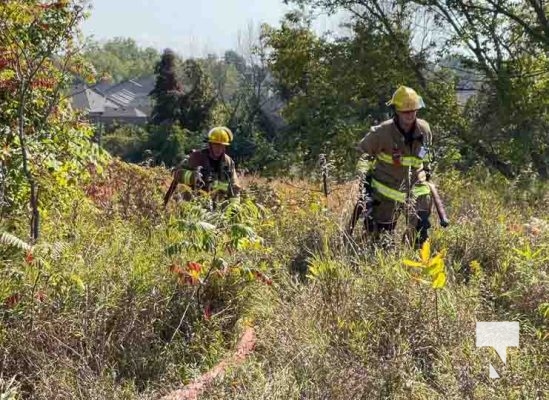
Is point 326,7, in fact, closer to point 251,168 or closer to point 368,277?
point 251,168

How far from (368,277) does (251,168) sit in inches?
310

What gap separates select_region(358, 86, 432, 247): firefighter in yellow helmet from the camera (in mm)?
5223

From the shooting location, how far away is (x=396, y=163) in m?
5.32

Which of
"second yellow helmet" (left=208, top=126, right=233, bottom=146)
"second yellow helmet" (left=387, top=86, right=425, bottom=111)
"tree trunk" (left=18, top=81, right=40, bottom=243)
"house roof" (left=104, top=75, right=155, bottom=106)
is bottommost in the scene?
"tree trunk" (left=18, top=81, right=40, bottom=243)

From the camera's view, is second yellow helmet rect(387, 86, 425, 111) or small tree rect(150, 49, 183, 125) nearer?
second yellow helmet rect(387, 86, 425, 111)

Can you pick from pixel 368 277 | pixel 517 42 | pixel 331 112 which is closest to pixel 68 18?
pixel 368 277

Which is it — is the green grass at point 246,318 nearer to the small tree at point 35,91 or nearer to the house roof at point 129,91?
the small tree at point 35,91

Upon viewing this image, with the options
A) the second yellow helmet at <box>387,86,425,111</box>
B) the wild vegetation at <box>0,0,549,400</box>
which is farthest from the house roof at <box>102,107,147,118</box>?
the second yellow helmet at <box>387,86,425,111</box>

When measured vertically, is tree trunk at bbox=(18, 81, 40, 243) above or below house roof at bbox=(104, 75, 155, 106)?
below

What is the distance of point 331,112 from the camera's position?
12.1 metres

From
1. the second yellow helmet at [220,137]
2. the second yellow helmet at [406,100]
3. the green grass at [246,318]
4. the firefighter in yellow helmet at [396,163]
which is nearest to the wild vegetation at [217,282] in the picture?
the green grass at [246,318]

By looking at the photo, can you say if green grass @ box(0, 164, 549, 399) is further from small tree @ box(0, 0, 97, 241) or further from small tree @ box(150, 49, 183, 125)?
small tree @ box(150, 49, 183, 125)

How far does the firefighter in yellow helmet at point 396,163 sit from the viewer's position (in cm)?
522

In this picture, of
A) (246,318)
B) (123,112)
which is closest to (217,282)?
(246,318)
